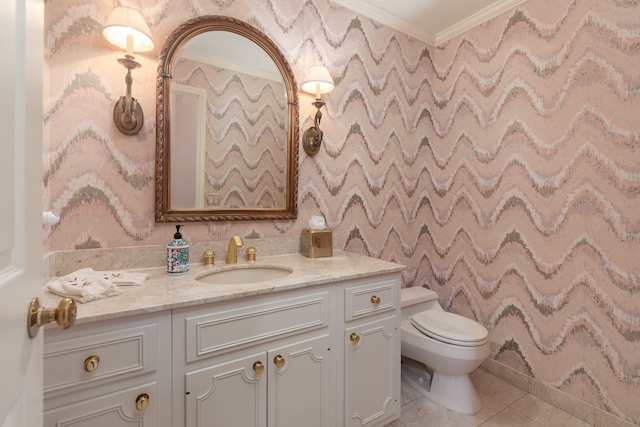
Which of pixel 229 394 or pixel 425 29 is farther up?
pixel 425 29

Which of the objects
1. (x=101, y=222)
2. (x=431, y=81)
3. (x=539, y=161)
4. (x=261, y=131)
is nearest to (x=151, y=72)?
(x=261, y=131)

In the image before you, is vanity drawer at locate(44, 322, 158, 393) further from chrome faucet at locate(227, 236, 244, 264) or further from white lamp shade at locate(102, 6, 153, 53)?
white lamp shade at locate(102, 6, 153, 53)

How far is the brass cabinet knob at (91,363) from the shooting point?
0.86 metres

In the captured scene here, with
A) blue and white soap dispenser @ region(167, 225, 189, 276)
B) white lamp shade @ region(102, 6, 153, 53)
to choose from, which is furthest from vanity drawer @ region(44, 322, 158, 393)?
white lamp shade @ region(102, 6, 153, 53)

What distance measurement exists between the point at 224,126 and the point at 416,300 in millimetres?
1670

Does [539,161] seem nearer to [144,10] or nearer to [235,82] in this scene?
[235,82]

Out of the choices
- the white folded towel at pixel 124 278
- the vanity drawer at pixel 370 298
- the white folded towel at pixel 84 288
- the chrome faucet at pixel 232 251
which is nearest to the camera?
the white folded towel at pixel 84 288

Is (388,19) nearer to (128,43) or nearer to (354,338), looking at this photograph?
(128,43)

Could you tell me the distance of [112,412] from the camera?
0.91 metres

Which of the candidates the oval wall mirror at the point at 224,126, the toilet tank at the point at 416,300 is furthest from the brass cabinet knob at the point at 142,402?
the toilet tank at the point at 416,300

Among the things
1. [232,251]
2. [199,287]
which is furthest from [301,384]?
[232,251]

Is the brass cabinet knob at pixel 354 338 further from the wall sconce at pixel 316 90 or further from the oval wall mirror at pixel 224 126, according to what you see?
the wall sconce at pixel 316 90

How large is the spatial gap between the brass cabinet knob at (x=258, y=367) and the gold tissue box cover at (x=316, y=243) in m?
0.69

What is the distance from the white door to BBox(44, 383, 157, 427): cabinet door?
0.38m
